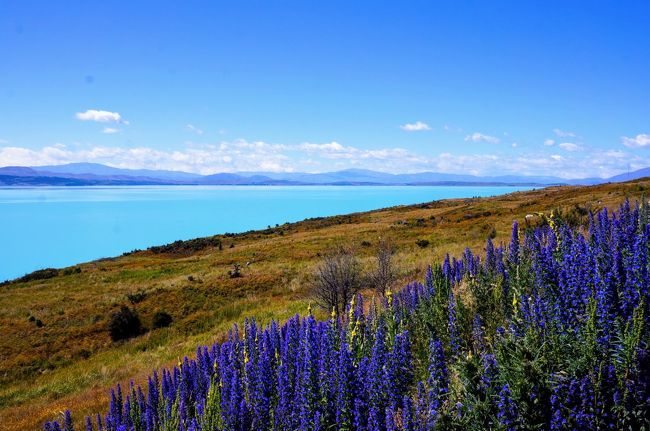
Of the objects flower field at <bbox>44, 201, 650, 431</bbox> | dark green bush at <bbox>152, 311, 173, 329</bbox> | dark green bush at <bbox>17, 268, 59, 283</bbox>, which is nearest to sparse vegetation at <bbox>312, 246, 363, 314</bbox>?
flower field at <bbox>44, 201, 650, 431</bbox>

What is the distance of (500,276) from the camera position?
7.05m

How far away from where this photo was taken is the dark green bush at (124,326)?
21969 millimetres

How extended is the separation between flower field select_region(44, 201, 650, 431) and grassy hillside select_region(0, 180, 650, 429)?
6.31 metres

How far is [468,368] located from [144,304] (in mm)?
25611

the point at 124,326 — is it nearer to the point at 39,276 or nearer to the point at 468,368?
the point at 468,368

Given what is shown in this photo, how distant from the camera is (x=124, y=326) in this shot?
22266 millimetres

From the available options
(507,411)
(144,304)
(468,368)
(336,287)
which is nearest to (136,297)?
(144,304)

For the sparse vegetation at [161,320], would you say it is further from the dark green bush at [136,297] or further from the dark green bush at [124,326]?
the dark green bush at [136,297]

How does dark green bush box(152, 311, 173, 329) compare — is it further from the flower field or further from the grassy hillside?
the flower field

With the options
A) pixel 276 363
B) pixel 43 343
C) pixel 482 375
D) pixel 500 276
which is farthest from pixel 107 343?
pixel 482 375

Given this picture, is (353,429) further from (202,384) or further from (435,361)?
(202,384)

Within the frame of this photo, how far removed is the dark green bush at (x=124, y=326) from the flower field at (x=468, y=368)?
1674 centimetres

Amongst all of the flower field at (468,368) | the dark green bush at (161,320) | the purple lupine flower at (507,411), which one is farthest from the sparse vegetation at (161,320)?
the purple lupine flower at (507,411)

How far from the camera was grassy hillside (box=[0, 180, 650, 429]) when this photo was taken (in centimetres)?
1542
